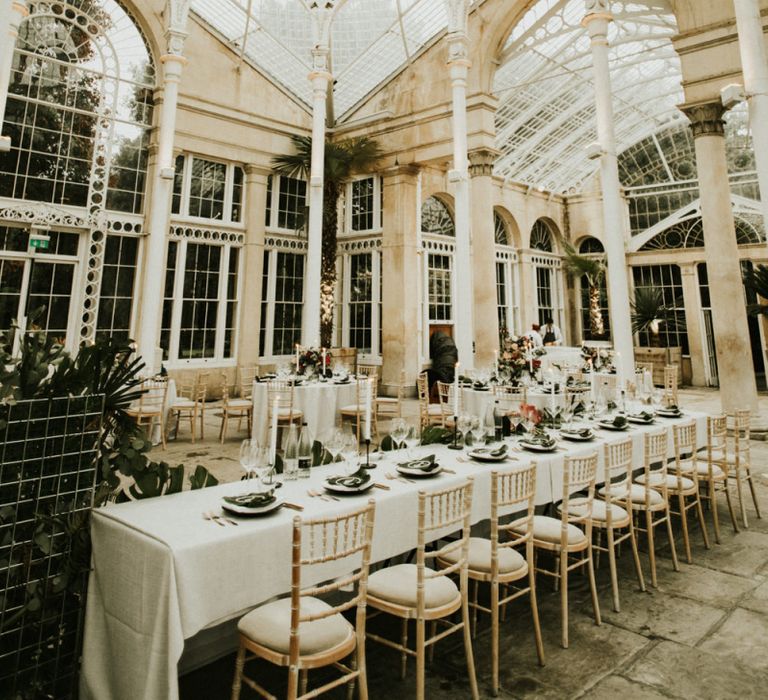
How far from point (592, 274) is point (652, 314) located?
8.91ft

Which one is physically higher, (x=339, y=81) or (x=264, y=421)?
(x=339, y=81)

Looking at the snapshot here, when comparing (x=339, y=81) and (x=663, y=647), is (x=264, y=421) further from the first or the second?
(x=339, y=81)

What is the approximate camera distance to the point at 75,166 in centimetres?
959

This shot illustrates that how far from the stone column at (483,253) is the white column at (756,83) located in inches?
204

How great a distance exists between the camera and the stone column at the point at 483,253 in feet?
34.2

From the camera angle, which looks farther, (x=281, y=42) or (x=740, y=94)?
(x=281, y=42)

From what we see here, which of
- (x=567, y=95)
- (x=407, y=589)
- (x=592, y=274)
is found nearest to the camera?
(x=407, y=589)

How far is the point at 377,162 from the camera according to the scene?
12.5 meters

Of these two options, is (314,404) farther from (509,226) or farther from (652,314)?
(509,226)

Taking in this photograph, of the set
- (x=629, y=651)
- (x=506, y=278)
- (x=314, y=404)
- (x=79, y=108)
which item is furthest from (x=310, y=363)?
(x=506, y=278)

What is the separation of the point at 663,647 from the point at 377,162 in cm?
1206

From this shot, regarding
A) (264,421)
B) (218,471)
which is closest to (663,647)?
(218,471)

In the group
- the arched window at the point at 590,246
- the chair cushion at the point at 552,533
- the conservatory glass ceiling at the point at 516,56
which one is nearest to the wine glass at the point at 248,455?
the chair cushion at the point at 552,533

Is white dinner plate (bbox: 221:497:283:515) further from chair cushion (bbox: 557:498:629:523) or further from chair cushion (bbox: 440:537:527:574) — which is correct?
chair cushion (bbox: 557:498:629:523)
